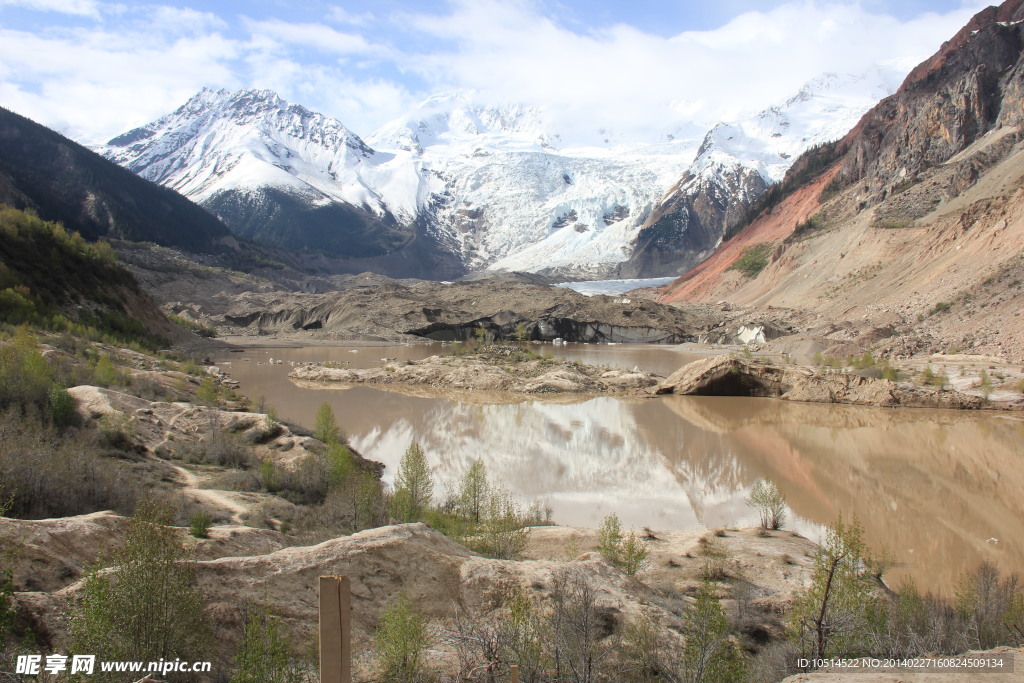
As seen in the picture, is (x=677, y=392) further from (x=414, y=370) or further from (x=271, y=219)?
(x=271, y=219)

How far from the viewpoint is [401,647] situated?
4.58 metres

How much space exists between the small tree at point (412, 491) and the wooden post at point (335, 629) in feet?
21.3

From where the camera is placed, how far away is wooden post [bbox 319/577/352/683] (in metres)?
3.22

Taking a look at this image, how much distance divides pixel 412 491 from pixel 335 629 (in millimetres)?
7777

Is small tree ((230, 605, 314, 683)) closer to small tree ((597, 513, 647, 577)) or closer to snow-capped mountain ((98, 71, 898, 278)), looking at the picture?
small tree ((597, 513, 647, 577))

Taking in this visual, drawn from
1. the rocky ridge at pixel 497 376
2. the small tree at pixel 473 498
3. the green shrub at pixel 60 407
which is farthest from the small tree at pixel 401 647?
the rocky ridge at pixel 497 376

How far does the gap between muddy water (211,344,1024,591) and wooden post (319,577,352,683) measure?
9.69 meters


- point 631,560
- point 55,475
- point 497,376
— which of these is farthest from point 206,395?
point 497,376

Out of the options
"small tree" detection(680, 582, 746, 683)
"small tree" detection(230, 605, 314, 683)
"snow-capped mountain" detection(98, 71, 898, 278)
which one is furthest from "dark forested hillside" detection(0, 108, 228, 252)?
"small tree" detection(680, 582, 746, 683)

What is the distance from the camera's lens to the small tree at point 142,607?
4020mm

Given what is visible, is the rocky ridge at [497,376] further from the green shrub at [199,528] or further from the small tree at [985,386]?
the green shrub at [199,528]

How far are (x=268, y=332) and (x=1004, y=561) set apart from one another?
6266 centimetres

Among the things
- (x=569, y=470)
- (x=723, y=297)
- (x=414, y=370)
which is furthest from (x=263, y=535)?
(x=723, y=297)

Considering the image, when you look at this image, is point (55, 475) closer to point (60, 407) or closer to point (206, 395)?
point (60, 407)
